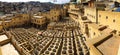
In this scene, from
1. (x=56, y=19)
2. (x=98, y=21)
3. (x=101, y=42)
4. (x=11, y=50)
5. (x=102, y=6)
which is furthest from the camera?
(x=56, y=19)

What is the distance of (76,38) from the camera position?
90.8 ft

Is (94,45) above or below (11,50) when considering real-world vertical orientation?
above

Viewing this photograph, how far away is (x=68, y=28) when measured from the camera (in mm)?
35688

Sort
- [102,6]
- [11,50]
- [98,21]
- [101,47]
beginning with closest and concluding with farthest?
[101,47] < [11,50] < [98,21] < [102,6]

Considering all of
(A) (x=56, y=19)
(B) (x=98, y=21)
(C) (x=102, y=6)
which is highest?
(C) (x=102, y=6)

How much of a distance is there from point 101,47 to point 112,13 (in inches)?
484

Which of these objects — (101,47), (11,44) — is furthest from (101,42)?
(11,44)

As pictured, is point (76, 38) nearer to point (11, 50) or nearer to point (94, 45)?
Result: point (11, 50)

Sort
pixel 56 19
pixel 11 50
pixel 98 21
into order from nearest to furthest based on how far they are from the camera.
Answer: pixel 11 50 < pixel 98 21 < pixel 56 19

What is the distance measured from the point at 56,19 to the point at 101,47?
124 ft

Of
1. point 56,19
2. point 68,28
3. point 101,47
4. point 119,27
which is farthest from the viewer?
point 56,19

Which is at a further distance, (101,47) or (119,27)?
(119,27)

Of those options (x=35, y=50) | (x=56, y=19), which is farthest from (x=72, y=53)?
(x=56, y=19)

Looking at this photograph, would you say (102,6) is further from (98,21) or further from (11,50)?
(11,50)
